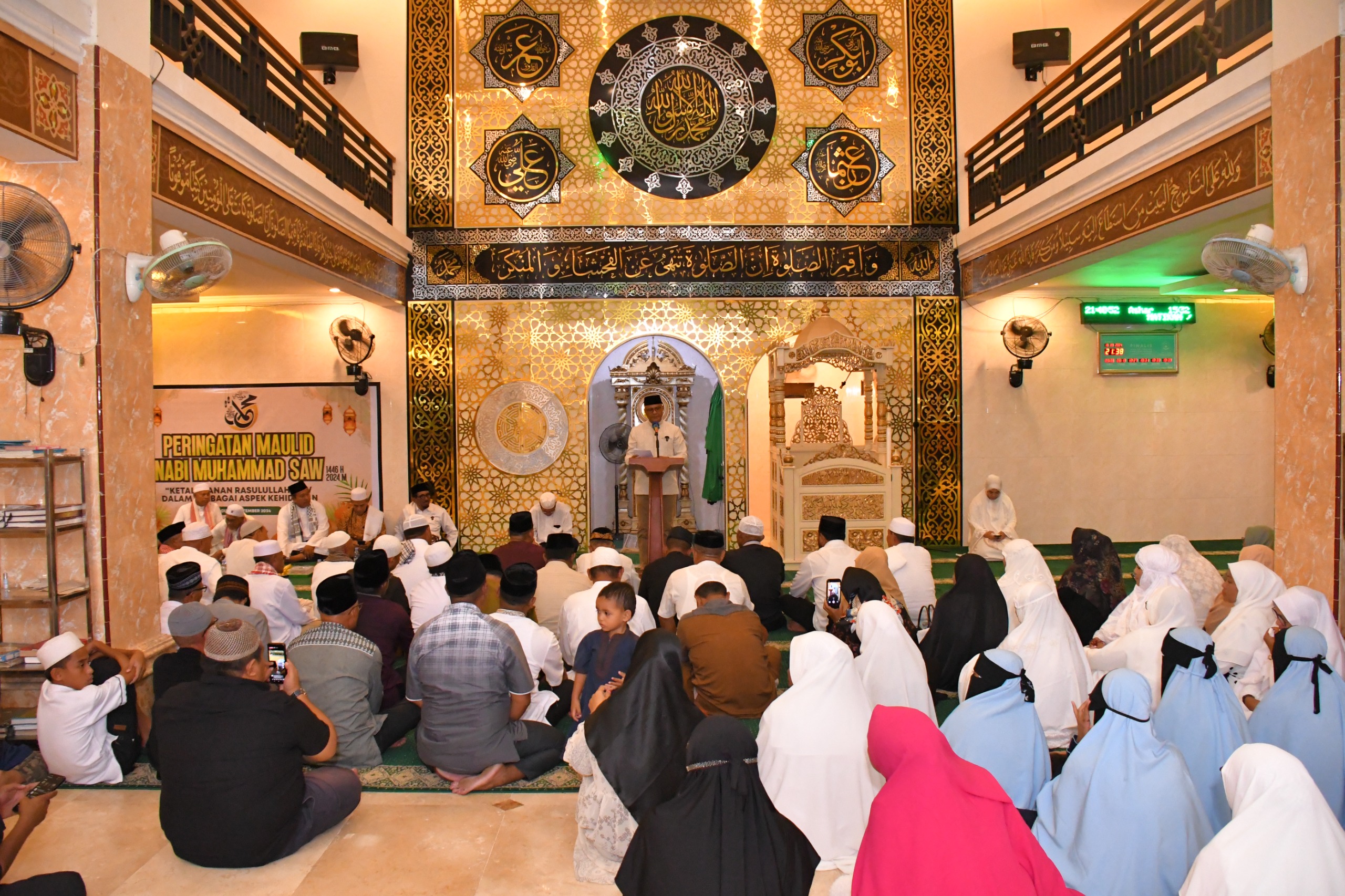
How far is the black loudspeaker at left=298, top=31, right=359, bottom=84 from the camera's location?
7.66 metres

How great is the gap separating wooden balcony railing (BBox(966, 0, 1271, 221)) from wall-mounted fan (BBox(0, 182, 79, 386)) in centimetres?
516

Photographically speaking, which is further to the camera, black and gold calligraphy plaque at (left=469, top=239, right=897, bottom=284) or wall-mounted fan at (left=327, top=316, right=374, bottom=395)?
black and gold calligraphy plaque at (left=469, top=239, right=897, bottom=284)

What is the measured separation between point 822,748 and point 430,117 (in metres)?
7.19

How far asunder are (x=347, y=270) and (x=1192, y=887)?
6.36 m

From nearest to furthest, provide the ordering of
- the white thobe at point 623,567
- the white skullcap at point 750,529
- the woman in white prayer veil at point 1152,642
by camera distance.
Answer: the woman in white prayer veil at point 1152,642 < the white thobe at point 623,567 < the white skullcap at point 750,529

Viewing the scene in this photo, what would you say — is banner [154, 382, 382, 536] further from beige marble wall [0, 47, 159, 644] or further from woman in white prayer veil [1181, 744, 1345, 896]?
woman in white prayer veil [1181, 744, 1345, 896]

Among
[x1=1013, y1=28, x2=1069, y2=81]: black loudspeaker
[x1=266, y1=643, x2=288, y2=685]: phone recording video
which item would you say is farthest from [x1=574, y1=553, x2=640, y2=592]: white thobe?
[x1=1013, y1=28, x2=1069, y2=81]: black loudspeaker

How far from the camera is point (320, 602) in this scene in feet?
10.4

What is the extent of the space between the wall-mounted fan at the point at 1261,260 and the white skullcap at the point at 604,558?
2.96m

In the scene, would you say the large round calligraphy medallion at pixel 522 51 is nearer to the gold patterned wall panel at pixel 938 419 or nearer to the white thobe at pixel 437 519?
the white thobe at pixel 437 519

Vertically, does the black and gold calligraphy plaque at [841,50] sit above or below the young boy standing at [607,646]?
above

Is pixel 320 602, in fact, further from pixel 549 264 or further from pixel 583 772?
pixel 549 264

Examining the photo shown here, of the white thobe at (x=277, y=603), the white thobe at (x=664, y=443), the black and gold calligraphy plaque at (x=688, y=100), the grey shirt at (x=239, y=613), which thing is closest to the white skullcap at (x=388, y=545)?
the white thobe at (x=277, y=603)

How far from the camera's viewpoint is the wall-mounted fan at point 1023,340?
805 centimetres
